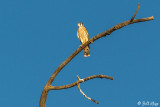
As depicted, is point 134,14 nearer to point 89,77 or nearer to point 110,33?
point 110,33

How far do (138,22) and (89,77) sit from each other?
93cm

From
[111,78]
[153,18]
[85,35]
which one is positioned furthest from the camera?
[85,35]

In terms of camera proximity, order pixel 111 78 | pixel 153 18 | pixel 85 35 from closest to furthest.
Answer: pixel 153 18
pixel 111 78
pixel 85 35

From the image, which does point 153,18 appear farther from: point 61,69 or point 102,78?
point 61,69

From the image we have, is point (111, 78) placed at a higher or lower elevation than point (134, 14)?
lower

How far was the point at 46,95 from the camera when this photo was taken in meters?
4.10

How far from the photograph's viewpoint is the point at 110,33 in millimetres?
3834

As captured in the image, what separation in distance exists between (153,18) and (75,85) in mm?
1294

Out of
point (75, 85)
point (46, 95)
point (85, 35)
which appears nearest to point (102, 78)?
point (75, 85)

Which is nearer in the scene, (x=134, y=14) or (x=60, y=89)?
(x=134, y=14)

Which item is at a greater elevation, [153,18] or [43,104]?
[153,18]

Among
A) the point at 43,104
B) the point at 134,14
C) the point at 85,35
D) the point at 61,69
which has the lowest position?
the point at 43,104

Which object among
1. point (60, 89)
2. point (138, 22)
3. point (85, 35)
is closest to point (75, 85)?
point (60, 89)

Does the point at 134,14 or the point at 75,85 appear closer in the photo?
the point at 134,14
